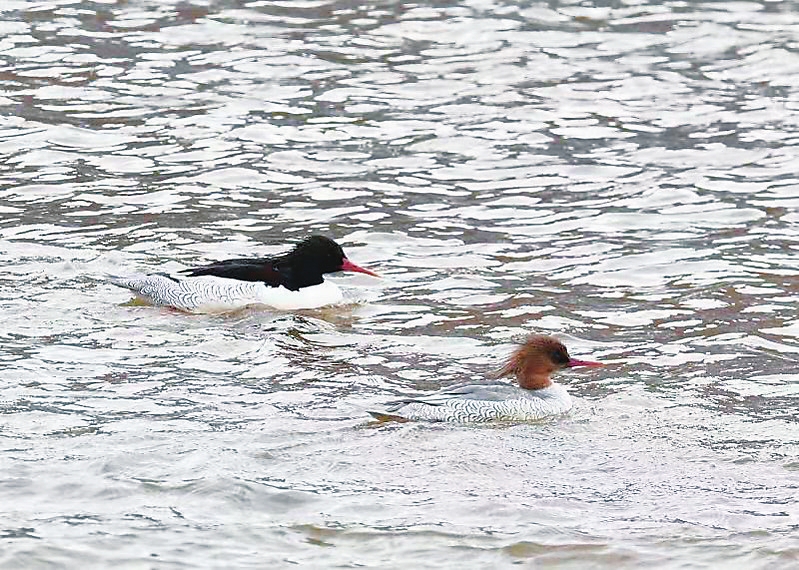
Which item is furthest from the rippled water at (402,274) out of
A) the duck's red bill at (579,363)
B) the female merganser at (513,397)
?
the duck's red bill at (579,363)

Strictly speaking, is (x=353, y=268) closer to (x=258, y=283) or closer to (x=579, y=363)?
(x=258, y=283)

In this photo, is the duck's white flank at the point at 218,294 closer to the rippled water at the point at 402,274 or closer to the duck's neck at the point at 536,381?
the rippled water at the point at 402,274

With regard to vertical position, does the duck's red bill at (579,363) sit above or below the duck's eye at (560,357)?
below

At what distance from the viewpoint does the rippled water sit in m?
8.49

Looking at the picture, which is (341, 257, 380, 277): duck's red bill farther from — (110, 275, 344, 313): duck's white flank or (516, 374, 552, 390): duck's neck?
(516, 374, 552, 390): duck's neck

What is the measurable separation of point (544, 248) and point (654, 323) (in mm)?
1970

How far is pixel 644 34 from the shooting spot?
20.9m

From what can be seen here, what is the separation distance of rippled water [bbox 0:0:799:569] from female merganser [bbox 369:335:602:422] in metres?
0.12

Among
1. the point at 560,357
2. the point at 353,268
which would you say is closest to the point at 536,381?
the point at 560,357

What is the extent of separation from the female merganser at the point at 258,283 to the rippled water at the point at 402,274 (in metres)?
0.18

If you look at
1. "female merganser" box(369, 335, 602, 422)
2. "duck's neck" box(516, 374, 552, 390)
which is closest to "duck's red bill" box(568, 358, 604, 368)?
"female merganser" box(369, 335, 602, 422)

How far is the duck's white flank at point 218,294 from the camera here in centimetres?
1247

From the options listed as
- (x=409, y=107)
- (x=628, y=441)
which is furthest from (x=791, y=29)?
(x=628, y=441)

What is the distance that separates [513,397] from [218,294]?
300 cm
